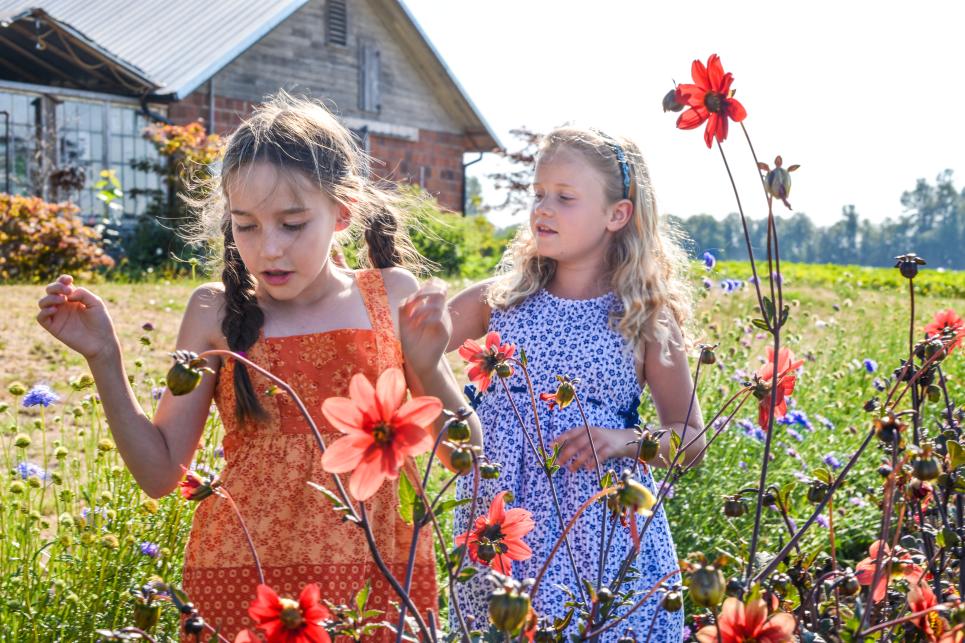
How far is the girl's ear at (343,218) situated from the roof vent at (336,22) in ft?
44.0

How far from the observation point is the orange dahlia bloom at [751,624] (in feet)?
2.55

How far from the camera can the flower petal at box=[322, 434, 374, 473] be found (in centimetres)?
74

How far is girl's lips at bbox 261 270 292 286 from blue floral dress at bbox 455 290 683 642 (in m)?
0.67

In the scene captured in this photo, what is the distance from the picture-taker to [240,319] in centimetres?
174

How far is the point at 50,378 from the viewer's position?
5176mm

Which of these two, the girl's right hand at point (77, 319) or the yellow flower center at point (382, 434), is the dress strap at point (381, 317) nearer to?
the girl's right hand at point (77, 319)

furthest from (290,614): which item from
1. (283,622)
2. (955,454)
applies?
(955,454)

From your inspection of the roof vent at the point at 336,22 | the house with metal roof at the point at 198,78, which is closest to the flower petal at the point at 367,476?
the house with metal roof at the point at 198,78

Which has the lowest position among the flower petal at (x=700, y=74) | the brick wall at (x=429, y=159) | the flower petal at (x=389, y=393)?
the flower petal at (x=389, y=393)

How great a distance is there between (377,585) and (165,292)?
706 centimetres

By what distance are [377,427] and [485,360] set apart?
1.79 feet

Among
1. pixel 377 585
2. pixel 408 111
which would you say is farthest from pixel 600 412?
pixel 408 111

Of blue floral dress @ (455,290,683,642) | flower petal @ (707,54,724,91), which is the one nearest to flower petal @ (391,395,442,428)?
flower petal @ (707,54,724,91)

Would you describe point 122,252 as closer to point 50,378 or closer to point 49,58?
point 49,58
